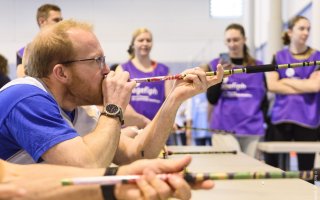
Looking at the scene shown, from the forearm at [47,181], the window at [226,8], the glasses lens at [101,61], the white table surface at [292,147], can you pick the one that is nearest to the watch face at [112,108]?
the glasses lens at [101,61]

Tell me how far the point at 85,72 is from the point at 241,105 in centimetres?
211

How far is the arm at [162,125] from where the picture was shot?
176 cm

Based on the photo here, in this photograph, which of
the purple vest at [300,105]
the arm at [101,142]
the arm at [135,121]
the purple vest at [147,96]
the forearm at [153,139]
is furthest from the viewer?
the purple vest at [147,96]

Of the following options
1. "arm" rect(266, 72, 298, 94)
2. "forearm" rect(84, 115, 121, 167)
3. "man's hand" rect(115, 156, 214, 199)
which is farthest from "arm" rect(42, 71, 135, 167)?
"arm" rect(266, 72, 298, 94)

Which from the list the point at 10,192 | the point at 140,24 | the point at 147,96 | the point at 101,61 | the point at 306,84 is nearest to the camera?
the point at 10,192

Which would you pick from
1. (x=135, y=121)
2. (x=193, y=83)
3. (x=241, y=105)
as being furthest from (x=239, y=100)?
(x=193, y=83)

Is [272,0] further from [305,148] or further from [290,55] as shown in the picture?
[305,148]

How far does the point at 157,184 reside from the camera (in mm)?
832

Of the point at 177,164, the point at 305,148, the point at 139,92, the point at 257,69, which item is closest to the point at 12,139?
the point at 177,164

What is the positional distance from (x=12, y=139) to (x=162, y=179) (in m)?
0.63

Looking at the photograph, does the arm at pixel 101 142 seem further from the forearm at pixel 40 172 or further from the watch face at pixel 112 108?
the forearm at pixel 40 172

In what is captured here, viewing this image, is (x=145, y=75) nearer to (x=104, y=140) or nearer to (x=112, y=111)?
(x=112, y=111)

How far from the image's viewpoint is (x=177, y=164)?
0.87 metres

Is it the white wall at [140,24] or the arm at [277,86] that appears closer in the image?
the arm at [277,86]
